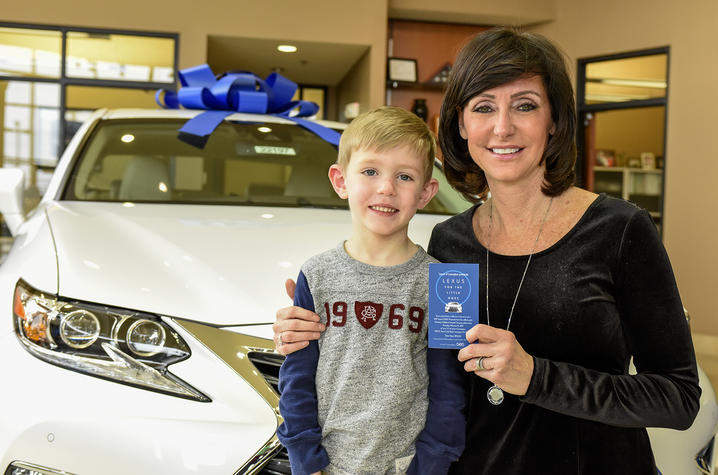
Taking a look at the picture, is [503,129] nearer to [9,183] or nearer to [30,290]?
[30,290]

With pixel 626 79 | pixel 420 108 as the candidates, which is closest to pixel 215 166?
pixel 420 108

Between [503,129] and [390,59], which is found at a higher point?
[390,59]

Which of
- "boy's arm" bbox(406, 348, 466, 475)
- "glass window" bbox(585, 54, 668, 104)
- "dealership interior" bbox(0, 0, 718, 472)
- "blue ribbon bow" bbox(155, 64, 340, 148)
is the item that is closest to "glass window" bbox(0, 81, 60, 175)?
"dealership interior" bbox(0, 0, 718, 472)

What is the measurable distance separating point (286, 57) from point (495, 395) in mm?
8214

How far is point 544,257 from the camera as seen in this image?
1105 millimetres

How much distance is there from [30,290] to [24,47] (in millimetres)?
7064

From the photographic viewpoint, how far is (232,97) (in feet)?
8.76

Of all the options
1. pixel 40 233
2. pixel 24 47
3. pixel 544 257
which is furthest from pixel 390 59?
pixel 544 257

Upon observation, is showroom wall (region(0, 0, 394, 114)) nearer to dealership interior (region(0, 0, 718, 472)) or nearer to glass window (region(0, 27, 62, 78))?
dealership interior (region(0, 0, 718, 472))

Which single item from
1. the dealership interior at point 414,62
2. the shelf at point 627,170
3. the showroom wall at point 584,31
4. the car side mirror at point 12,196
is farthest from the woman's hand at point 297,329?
the shelf at point 627,170

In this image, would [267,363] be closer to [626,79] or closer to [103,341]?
[103,341]

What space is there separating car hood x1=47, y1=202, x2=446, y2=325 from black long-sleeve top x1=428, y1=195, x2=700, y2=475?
0.57 meters

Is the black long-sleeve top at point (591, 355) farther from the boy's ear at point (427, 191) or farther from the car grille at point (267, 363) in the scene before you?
the car grille at point (267, 363)

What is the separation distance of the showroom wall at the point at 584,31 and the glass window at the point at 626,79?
7.2 inches
